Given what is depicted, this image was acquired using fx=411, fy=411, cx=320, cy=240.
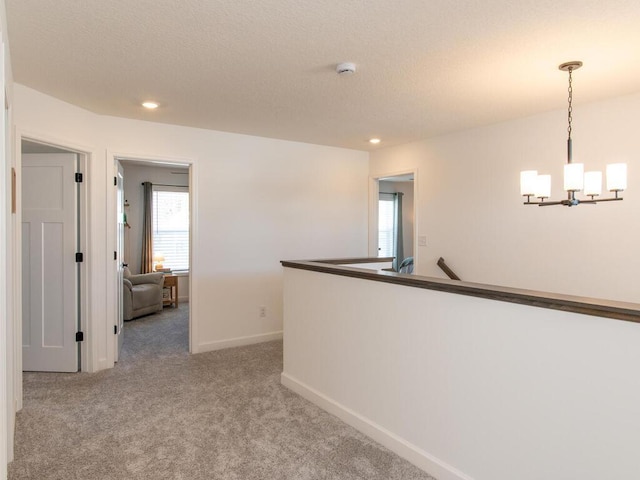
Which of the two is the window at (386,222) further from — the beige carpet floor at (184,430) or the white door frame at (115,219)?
the beige carpet floor at (184,430)

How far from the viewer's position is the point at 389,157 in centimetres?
521

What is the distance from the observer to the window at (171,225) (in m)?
7.13

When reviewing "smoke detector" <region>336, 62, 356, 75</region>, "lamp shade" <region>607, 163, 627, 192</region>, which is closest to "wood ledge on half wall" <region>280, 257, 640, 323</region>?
"lamp shade" <region>607, 163, 627, 192</region>

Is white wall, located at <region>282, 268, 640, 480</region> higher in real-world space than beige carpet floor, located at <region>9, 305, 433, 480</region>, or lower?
higher

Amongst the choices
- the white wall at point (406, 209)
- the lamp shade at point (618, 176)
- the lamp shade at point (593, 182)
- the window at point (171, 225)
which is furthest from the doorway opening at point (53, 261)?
the white wall at point (406, 209)

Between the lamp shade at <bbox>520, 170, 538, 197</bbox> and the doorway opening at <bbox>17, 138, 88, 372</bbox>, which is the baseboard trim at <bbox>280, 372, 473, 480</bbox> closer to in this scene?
the lamp shade at <bbox>520, 170, 538, 197</bbox>

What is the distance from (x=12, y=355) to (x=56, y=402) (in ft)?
2.52

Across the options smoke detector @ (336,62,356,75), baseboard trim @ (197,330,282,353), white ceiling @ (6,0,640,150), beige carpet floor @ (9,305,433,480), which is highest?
white ceiling @ (6,0,640,150)

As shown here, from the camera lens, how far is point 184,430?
2.64 m

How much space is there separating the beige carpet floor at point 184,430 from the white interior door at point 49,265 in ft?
0.77

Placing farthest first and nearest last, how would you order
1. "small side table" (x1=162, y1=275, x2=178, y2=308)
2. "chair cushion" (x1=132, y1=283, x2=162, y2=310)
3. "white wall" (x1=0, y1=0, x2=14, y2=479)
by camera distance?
"small side table" (x1=162, y1=275, x2=178, y2=308) < "chair cushion" (x1=132, y1=283, x2=162, y2=310) < "white wall" (x1=0, y1=0, x2=14, y2=479)

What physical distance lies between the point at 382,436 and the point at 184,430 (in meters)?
1.26

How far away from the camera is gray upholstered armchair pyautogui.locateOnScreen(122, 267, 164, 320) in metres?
5.74

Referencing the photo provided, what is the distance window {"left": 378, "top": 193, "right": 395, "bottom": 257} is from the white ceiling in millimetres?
4766
